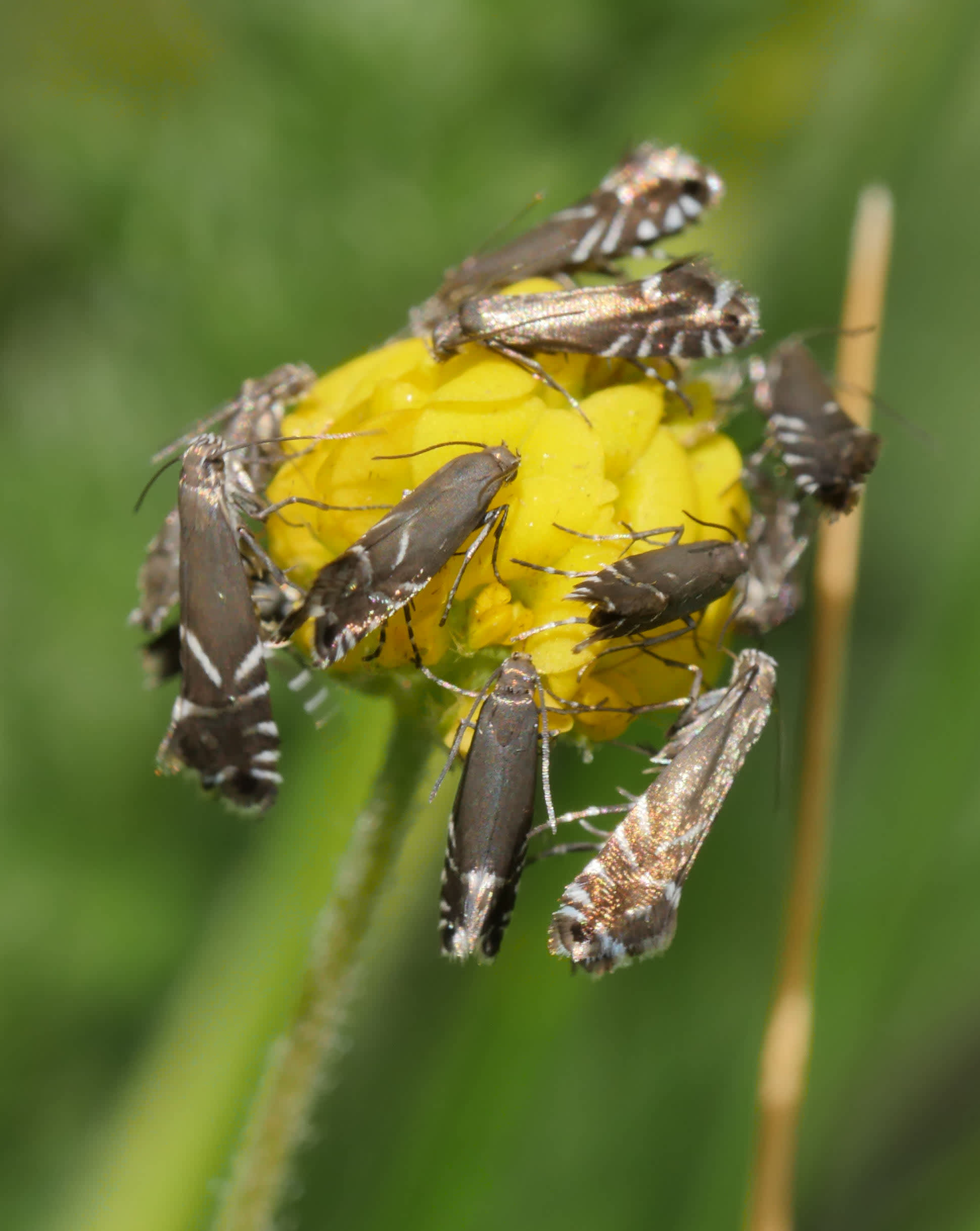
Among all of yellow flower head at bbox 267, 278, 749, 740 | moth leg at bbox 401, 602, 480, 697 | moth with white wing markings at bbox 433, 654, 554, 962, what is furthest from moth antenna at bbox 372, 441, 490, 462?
A: moth with white wing markings at bbox 433, 654, 554, 962

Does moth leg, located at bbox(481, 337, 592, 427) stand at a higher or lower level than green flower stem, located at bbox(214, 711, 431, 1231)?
higher

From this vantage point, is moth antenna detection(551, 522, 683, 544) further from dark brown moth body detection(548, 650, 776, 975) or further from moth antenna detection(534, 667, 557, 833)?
dark brown moth body detection(548, 650, 776, 975)

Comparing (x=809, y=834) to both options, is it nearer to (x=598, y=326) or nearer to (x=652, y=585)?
(x=652, y=585)

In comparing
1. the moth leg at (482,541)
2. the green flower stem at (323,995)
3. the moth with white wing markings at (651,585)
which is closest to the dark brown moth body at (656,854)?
the moth with white wing markings at (651,585)

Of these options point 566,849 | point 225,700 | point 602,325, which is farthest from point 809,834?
point 225,700

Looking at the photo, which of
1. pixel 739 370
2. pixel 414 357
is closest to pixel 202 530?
pixel 414 357

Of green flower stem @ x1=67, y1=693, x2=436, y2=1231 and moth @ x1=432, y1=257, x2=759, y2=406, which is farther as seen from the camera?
green flower stem @ x1=67, y1=693, x2=436, y2=1231

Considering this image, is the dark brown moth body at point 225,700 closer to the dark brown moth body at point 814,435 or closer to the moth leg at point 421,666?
the moth leg at point 421,666

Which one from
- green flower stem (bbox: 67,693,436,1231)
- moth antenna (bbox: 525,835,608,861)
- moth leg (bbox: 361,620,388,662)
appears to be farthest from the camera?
green flower stem (bbox: 67,693,436,1231)
